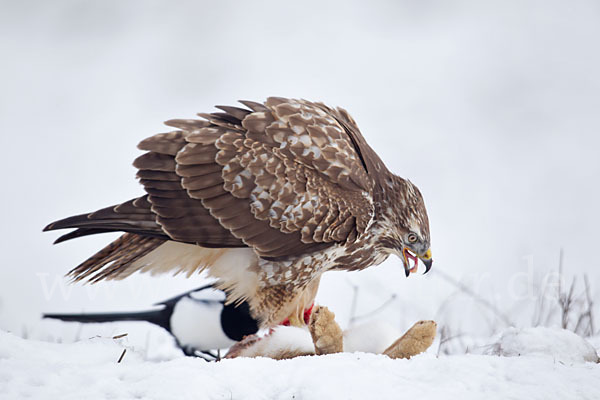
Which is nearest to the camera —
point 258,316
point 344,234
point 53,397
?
point 53,397

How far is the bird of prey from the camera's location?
368 centimetres

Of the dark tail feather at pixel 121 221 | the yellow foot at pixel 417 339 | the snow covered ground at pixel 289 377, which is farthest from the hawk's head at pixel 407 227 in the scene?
the dark tail feather at pixel 121 221

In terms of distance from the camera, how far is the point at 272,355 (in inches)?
139

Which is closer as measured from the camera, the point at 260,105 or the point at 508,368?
A: the point at 508,368

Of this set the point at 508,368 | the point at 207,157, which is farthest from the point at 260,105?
the point at 508,368

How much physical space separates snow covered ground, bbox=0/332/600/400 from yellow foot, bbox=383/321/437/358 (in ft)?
1.20

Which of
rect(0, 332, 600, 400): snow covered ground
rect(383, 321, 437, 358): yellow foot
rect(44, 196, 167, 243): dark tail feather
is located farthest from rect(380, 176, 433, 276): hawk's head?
rect(44, 196, 167, 243): dark tail feather

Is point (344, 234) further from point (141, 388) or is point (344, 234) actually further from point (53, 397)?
point (53, 397)

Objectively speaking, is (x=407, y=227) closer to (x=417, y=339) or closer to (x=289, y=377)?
(x=417, y=339)

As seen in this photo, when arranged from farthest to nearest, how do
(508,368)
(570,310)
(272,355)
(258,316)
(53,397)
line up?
1. (570,310)
2. (258,316)
3. (272,355)
4. (508,368)
5. (53,397)

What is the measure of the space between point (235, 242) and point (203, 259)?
41cm

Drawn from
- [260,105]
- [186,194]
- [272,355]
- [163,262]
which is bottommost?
[272,355]

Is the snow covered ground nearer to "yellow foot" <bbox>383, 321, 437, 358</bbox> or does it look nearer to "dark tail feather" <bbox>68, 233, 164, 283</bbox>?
"yellow foot" <bbox>383, 321, 437, 358</bbox>

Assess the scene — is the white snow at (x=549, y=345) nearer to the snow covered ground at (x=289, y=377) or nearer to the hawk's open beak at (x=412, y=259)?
the snow covered ground at (x=289, y=377)
